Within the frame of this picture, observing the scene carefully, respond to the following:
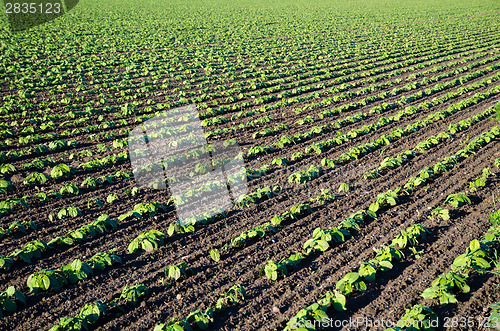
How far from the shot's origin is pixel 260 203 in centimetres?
769

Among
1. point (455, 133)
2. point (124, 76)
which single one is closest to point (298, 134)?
point (455, 133)

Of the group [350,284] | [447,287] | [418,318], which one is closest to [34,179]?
[350,284]

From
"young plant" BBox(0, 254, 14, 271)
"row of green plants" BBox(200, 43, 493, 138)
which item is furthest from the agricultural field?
"row of green plants" BBox(200, 43, 493, 138)

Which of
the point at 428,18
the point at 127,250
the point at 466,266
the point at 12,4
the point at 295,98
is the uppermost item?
the point at 12,4

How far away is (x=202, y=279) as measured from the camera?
221 inches

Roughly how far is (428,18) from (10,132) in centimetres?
4626

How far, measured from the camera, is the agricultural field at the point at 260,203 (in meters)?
4.99

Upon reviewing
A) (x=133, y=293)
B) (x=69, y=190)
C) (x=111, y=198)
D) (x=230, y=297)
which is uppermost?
(x=69, y=190)

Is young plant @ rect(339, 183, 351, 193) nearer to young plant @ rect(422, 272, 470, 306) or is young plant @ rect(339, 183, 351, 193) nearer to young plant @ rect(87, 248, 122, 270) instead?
young plant @ rect(422, 272, 470, 306)

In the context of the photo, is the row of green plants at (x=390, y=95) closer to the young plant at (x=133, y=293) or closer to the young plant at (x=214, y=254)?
the young plant at (x=214, y=254)

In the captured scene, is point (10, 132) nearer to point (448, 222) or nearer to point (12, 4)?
point (448, 222)

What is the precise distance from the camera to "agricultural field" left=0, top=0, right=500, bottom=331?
4992mm

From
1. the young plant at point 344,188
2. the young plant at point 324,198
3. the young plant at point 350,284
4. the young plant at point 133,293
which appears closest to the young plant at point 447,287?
the young plant at point 350,284

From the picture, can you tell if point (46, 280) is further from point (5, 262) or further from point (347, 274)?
point (347, 274)
